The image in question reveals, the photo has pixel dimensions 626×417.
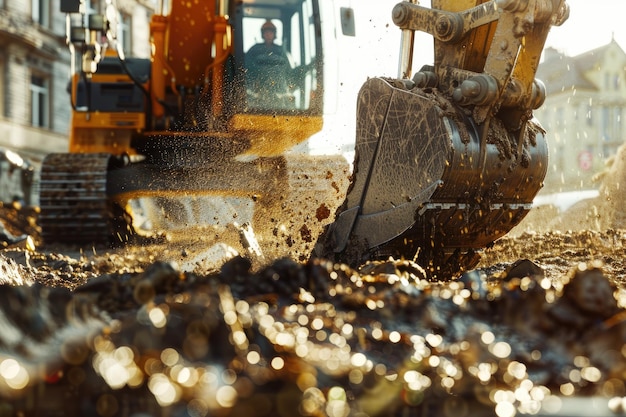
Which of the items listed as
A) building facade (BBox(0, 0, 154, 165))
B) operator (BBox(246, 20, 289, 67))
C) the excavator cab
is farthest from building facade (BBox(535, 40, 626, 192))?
operator (BBox(246, 20, 289, 67))

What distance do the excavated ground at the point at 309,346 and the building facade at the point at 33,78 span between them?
62.9 feet

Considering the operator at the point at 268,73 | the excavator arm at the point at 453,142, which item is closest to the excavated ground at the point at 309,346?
the excavator arm at the point at 453,142

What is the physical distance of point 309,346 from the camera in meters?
2.03

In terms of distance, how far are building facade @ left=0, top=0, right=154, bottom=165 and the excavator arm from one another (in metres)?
17.6

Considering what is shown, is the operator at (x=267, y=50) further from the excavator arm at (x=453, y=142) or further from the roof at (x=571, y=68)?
the roof at (x=571, y=68)

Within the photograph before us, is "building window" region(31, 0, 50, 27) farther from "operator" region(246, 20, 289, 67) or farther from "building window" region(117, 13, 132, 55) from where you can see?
"operator" region(246, 20, 289, 67)

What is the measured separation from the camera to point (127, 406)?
5.47 feet

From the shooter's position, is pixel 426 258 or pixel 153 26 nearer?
pixel 426 258

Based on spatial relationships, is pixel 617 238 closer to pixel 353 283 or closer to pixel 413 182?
pixel 413 182

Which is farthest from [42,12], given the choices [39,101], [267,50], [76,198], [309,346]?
[309,346]

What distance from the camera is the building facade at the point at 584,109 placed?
115 ft

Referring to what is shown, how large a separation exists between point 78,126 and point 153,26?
4.72 feet

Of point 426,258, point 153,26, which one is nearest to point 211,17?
point 153,26

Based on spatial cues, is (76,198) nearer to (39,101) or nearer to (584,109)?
(39,101)
